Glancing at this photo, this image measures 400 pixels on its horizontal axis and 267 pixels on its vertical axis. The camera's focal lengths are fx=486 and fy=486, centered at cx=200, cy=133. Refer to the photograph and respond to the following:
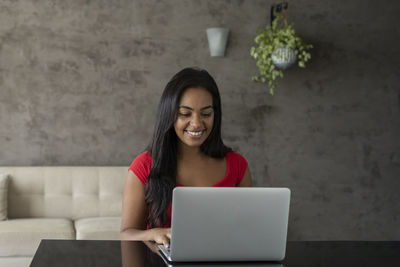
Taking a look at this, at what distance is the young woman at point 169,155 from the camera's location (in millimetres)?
1770

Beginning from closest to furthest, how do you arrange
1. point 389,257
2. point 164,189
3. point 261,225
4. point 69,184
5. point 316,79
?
point 261,225, point 389,257, point 164,189, point 69,184, point 316,79

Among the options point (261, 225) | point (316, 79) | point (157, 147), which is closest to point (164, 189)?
point (157, 147)

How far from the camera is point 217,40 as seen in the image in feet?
13.0

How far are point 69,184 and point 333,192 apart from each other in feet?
7.37

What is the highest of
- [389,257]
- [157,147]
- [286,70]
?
[286,70]

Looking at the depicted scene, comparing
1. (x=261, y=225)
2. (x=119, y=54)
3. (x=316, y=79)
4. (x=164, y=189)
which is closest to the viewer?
(x=261, y=225)

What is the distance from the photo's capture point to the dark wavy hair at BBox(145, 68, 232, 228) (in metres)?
1.77

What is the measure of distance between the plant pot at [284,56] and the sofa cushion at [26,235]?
6.63 ft

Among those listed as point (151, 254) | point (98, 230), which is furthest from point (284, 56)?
point (151, 254)

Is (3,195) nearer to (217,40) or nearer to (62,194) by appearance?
(62,194)

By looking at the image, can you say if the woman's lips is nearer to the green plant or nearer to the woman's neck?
the woman's neck

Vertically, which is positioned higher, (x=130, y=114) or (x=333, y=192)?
(x=130, y=114)

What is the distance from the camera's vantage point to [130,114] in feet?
13.1

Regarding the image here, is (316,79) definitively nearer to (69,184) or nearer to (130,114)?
(130,114)
